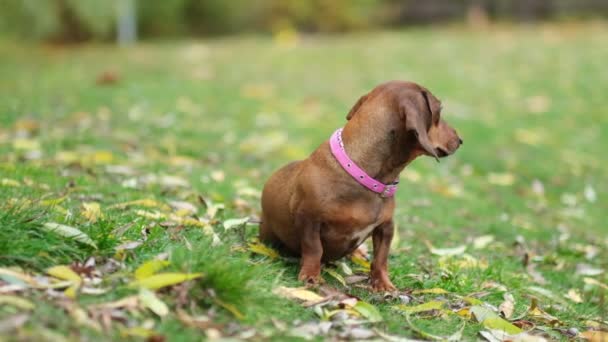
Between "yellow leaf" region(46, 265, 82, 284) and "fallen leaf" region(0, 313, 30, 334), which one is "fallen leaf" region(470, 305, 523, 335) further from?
"fallen leaf" region(0, 313, 30, 334)

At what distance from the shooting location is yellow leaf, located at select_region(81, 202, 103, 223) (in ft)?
13.1

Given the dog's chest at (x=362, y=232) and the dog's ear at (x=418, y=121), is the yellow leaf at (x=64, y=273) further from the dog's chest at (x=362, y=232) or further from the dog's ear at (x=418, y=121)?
the dog's ear at (x=418, y=121)

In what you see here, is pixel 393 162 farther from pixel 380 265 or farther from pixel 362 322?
pixel 362 322

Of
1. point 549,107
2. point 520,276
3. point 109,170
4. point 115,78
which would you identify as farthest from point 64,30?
point 520,276

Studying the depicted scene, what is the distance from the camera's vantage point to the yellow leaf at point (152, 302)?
2.98 metres

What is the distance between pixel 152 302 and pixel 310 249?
40.8 inches

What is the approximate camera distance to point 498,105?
508 inches

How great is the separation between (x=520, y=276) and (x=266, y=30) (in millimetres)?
22669

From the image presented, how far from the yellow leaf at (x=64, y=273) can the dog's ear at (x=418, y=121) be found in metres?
1.72

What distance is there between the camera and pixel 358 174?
372 centimetres

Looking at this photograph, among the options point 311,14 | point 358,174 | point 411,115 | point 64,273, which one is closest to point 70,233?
point 64,273

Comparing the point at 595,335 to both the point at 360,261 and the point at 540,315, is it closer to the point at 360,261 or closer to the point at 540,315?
the point at 540,315

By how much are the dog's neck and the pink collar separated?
32 mm

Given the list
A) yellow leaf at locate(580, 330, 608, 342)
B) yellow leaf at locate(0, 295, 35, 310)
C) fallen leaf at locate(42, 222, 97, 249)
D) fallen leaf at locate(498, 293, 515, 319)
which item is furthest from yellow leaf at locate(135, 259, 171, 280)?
yellow leaf at locate(580, 330, 608, 342)
